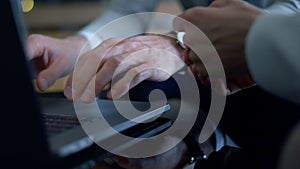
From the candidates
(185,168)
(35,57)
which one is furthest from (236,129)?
(35,57)

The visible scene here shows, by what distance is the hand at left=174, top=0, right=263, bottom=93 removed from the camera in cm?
46

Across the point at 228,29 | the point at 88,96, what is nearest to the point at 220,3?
the point at 228,29

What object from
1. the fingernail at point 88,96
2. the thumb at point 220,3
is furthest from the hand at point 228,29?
the fingernail at point 88,96

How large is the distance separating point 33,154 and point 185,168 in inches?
7.2

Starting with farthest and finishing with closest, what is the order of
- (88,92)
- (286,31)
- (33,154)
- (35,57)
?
(35,57)
(88,92)
(286,31)
(33,154)

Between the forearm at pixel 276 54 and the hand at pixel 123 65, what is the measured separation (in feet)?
0.53

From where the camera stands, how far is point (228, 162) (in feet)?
1.37

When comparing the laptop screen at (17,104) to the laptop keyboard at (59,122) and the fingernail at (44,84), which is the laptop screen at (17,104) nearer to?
the laptop keyboard at (59,122)

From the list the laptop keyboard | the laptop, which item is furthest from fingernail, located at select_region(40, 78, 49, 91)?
the laptop

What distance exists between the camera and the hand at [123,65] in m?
0.51

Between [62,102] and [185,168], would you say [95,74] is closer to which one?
[62,102]

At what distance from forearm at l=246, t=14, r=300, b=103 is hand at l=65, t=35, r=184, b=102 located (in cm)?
16

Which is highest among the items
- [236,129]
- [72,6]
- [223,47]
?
[223,47]

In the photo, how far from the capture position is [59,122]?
0.37m
